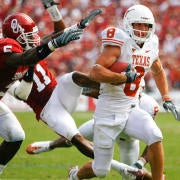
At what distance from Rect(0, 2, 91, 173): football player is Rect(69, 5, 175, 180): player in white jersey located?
30cm

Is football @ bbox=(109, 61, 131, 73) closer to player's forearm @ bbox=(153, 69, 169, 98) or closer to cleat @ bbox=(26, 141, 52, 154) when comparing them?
player's forearm @ bbox=(153, 69, 169, 98)

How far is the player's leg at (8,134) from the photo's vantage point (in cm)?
621

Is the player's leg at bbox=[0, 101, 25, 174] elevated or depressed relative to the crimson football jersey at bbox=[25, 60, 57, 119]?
depressed

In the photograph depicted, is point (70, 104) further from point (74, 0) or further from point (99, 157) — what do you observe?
point (74, 0)

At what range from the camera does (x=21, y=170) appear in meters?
7.33

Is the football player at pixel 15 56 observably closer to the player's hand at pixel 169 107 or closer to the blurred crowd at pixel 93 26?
the player's hand at pixel 169 107

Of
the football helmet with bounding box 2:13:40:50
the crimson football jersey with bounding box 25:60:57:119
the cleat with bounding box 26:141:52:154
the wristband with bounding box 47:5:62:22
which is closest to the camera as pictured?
the football helmet with bounding box 2:13:40:50

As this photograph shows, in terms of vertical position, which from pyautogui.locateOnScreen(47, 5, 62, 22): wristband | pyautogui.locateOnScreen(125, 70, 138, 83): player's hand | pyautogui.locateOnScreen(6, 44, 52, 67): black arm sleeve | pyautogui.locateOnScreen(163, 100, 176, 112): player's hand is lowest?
pyautogui.locateOnScreen(163, 100, 176, 112): player's hand

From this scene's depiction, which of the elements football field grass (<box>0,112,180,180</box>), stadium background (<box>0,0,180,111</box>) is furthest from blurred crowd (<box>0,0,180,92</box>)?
football field grass (<box>0,112,180,180</box>)

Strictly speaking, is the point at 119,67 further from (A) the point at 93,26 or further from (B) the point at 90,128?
(A) the point at 93,26

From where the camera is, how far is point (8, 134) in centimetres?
621

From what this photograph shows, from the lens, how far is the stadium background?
18.2 m

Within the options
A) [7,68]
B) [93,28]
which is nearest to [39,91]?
[7,68]

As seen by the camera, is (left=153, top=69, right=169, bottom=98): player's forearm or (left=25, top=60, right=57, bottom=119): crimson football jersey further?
(left=25, top=60, right=57, bottom=119): crimson football jersey
